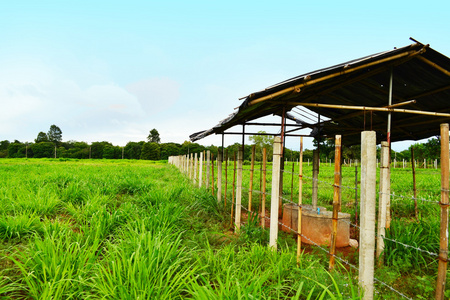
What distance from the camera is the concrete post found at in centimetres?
272

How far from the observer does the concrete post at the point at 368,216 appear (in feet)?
8.94

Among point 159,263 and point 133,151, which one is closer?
point 159,263

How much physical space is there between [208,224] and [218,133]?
9.03ft

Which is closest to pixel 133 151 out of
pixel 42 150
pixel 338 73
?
pixel 42 150

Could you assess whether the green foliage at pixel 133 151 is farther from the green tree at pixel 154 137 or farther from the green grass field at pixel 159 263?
the green grass field at pixel 159 263

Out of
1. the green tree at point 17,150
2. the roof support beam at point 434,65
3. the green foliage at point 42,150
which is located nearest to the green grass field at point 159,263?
the roof support beam at point 434,65

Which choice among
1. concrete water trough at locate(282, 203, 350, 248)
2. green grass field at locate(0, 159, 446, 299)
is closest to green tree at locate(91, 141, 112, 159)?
green grass field at locate(0, 159, 446, 299)

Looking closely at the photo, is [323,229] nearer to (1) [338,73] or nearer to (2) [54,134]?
(1) [338,73]

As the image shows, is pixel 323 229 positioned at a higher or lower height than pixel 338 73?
lower

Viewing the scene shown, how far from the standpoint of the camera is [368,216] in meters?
2.74

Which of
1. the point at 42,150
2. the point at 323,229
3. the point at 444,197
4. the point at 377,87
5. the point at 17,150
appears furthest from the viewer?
the point at 17,150

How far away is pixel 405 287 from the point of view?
3.39m

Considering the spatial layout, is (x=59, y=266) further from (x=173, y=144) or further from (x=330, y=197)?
(x=173, y=144)

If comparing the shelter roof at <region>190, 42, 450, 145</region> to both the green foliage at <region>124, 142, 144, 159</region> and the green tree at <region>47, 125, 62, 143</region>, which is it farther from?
the green tree at <region>47, 125, 62, 143</region>
